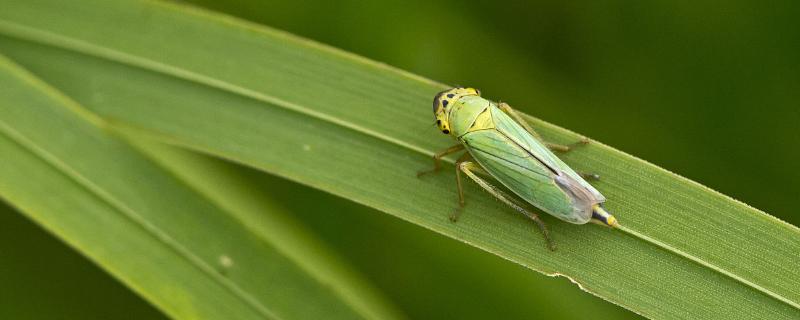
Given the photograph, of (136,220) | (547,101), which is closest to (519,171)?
(547,101)

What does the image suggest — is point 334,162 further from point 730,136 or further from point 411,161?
point 730,136

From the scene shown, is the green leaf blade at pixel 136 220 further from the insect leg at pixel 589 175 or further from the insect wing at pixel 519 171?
the insect leg at pixel 589 175

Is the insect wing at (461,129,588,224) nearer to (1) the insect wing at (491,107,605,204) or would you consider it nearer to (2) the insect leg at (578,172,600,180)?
(1) the insect wing at (491,107,605,204)

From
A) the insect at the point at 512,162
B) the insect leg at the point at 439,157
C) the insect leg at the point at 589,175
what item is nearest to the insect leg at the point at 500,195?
the insect at the point at 512,162

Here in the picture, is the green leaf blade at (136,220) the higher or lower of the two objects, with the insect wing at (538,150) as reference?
lower

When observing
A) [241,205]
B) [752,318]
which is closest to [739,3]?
[752,318]

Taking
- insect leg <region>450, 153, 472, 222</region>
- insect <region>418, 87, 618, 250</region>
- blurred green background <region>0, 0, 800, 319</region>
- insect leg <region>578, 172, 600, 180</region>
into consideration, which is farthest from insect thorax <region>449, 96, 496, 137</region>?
blurred green background <region>0, 0, 800, 319</region>

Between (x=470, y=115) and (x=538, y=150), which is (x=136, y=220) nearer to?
(x=470, y=115)
